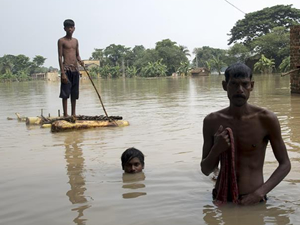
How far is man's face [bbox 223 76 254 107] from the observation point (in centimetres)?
265

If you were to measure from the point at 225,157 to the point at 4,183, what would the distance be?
2260 mm

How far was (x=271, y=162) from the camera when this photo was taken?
172 inches

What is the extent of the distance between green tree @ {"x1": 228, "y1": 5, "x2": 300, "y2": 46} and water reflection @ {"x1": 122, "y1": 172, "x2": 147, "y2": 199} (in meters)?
54.5

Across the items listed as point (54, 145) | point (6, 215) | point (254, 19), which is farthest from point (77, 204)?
point (254, 19)

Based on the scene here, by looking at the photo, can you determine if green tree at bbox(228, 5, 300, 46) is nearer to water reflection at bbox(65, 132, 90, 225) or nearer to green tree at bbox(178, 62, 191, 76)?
green tree at bbox(178, 62, 191, 76)

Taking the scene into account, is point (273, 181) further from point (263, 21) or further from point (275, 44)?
point (263, 21)

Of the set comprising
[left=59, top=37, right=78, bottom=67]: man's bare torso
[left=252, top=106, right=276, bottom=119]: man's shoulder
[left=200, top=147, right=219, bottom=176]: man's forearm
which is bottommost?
[left=200, top=147, right=219, bottom=176]: man's forearm

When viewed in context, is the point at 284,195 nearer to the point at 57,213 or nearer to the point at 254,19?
the point at 57,213

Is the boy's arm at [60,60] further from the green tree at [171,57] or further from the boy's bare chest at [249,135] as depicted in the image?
the green tree at [171,57]

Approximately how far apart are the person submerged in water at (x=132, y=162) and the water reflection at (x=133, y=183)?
6cm

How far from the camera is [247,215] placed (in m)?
2.79

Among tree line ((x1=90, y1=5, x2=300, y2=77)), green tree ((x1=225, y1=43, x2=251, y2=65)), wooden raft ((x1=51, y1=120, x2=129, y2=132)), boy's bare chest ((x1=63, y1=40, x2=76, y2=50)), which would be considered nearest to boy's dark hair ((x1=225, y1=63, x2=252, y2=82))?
wooden raft ((x1=51, y1=120, x2=129, y2=132))

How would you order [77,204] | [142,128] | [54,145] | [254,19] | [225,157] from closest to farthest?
[225,157], [77,204], [54,145], [142,128], [254,19]

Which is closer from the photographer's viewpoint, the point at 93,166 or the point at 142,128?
the point at 93,166
